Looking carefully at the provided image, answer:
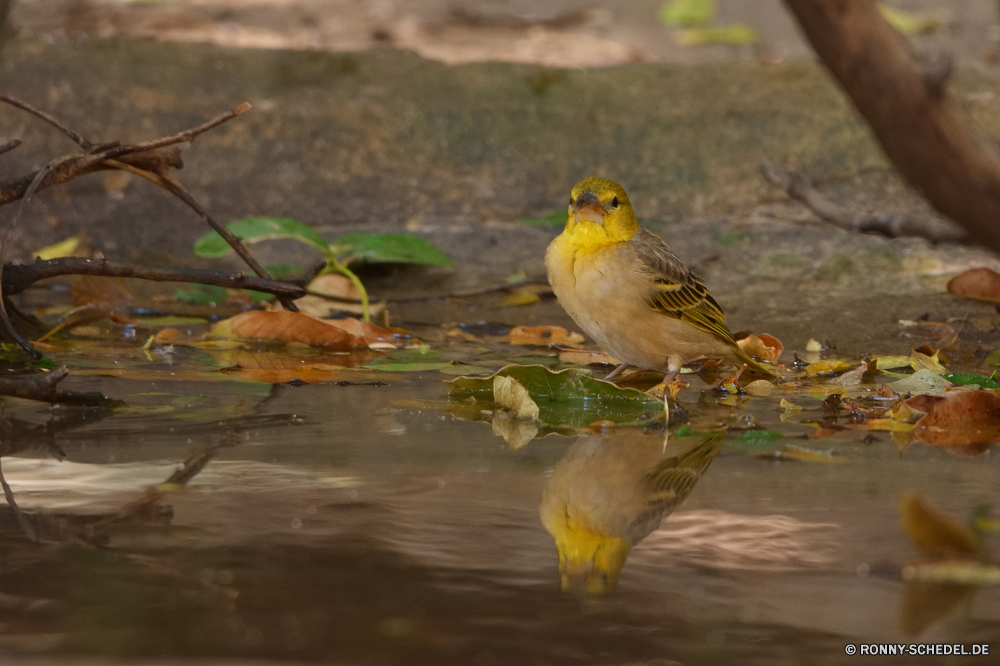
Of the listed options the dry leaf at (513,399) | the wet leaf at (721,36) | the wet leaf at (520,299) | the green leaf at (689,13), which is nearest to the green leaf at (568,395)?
the dry leaf at (513,399)

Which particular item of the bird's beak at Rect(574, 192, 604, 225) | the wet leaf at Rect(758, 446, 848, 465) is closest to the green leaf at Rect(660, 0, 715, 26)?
the bird's beak at Rect(574, 192, 604, 225)

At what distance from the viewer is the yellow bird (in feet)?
9.81

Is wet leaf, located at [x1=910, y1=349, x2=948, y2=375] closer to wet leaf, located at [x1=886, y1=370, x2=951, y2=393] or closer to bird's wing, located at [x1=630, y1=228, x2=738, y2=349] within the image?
wet leaf, located at [x1=886, y1=370, x2=951, y2=393]

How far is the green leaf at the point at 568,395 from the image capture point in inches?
103

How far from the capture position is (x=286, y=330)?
3.26 meters

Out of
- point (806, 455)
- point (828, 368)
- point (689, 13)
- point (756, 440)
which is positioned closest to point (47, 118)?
point (756, 440)

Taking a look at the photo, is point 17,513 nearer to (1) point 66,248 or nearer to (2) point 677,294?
(2) point 677,294

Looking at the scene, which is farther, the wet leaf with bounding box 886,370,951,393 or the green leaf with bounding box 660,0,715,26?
the green leaf with bounding box 660,0,715,26

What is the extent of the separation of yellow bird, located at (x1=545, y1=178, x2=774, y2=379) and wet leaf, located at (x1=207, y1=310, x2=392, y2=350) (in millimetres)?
626

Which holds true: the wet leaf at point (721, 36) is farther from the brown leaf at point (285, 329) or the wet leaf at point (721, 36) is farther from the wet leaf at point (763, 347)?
the brown leaf at point (285, 329)

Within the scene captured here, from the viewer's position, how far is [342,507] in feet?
6.25

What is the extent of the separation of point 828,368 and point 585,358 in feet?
2.26

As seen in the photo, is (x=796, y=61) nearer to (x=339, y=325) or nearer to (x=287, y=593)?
(x=339, y=325)

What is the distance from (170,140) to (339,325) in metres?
0.79
